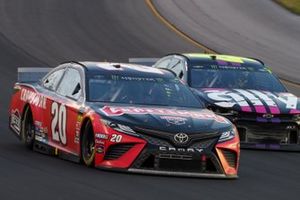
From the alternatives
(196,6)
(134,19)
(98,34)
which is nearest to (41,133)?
(98,34)

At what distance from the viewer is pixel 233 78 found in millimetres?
18922

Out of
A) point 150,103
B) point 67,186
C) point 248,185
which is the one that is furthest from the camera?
point 150,103

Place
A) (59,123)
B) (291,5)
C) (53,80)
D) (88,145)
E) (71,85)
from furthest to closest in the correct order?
(291,5) < (53,80) < (71,85) < (59,123) < (88,145)

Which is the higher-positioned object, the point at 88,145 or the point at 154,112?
the point at 154,112

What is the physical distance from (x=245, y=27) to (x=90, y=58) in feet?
27.3

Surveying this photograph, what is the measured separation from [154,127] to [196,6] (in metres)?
26.4

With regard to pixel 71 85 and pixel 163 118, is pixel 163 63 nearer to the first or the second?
pixel 71 85

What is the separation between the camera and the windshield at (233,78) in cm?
1873

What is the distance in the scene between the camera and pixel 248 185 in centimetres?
1255

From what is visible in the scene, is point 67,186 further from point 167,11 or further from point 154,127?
point 167,11

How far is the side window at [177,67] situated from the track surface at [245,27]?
29.8 ft

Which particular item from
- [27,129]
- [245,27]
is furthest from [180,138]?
[245,27]

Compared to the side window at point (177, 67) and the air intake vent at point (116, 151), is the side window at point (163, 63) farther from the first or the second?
the air intake vent at point (116, 151)

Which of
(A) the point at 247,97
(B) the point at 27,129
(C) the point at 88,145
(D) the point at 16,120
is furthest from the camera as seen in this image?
(A) the point at 247,97
